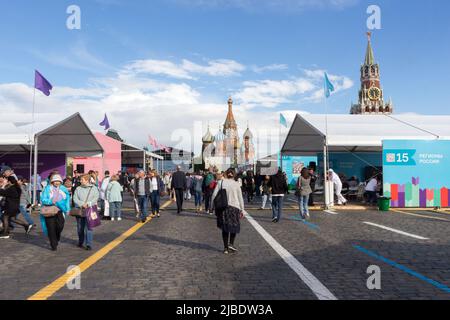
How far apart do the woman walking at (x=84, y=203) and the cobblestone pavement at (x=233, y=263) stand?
263 millimetres

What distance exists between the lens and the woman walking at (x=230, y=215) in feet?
23.7

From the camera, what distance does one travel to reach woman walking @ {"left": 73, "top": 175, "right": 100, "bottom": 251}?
7.73 m

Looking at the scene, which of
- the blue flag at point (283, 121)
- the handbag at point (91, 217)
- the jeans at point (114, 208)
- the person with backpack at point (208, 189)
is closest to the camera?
the handbag at point (91, 217)

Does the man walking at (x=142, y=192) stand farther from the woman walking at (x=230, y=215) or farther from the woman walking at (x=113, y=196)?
the woman walking at (x=230, y=215)

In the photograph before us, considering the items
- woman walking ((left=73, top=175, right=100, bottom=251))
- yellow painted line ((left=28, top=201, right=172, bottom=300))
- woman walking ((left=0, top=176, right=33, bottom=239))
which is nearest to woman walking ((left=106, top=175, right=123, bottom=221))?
yellow painted line ((left=28, top=201, right=172, bottom=300))

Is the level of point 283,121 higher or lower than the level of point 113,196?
higher

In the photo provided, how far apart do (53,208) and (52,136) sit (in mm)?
13270

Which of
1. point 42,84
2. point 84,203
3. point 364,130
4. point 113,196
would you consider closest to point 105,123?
Result: point 42,84

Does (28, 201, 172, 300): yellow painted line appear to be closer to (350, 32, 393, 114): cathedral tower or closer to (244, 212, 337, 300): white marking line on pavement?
(244, 212, 337, 300): white marking line on pavement

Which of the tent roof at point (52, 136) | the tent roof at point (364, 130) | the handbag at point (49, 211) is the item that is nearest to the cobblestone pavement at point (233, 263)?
the handbag at point (49, 211)

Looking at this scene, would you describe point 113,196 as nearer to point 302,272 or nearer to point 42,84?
point 42,84

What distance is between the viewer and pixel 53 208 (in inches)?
300

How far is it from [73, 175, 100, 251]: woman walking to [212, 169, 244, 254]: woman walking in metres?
2.70
